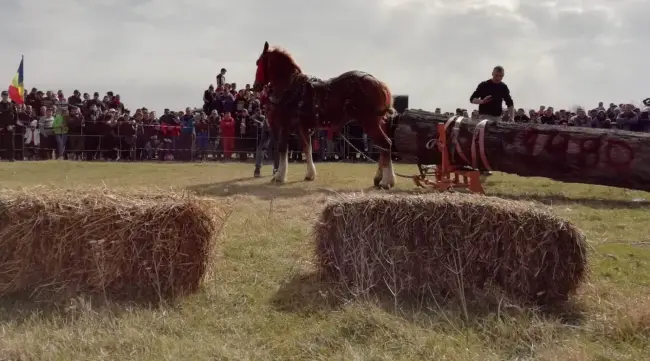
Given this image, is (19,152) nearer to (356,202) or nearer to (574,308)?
(356,202)

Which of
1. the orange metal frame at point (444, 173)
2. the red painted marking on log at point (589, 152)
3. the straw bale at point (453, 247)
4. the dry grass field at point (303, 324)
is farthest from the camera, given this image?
the orange metal frame at point (444, 173)

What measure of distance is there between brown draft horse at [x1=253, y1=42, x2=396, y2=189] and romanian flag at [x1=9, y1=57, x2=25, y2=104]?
42.4 feet

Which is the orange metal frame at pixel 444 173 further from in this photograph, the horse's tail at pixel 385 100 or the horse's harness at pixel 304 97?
the horse's harness at pixel 304 97

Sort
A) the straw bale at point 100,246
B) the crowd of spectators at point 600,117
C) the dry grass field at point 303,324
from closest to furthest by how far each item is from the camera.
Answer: the dry grass field at point 303,324 < the straw bale at point 100,246 < the crowd of spectators at point 600,117

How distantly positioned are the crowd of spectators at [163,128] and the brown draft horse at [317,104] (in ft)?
24.2

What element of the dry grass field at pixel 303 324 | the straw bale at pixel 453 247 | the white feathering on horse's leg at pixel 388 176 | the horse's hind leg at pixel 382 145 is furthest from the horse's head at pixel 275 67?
the straw bale at pixel 453 247

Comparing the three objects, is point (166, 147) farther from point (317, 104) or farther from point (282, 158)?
point (317, 104)

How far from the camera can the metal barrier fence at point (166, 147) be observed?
20.5 metres

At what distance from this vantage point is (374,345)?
13.4 ft

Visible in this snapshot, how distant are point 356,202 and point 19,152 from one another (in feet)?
57.3

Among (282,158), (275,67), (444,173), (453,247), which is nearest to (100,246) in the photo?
(453,247)

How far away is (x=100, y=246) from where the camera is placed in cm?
503

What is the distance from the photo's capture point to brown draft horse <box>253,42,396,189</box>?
458 inches

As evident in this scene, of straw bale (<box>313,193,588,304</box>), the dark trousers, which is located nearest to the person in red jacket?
the dark trousers
